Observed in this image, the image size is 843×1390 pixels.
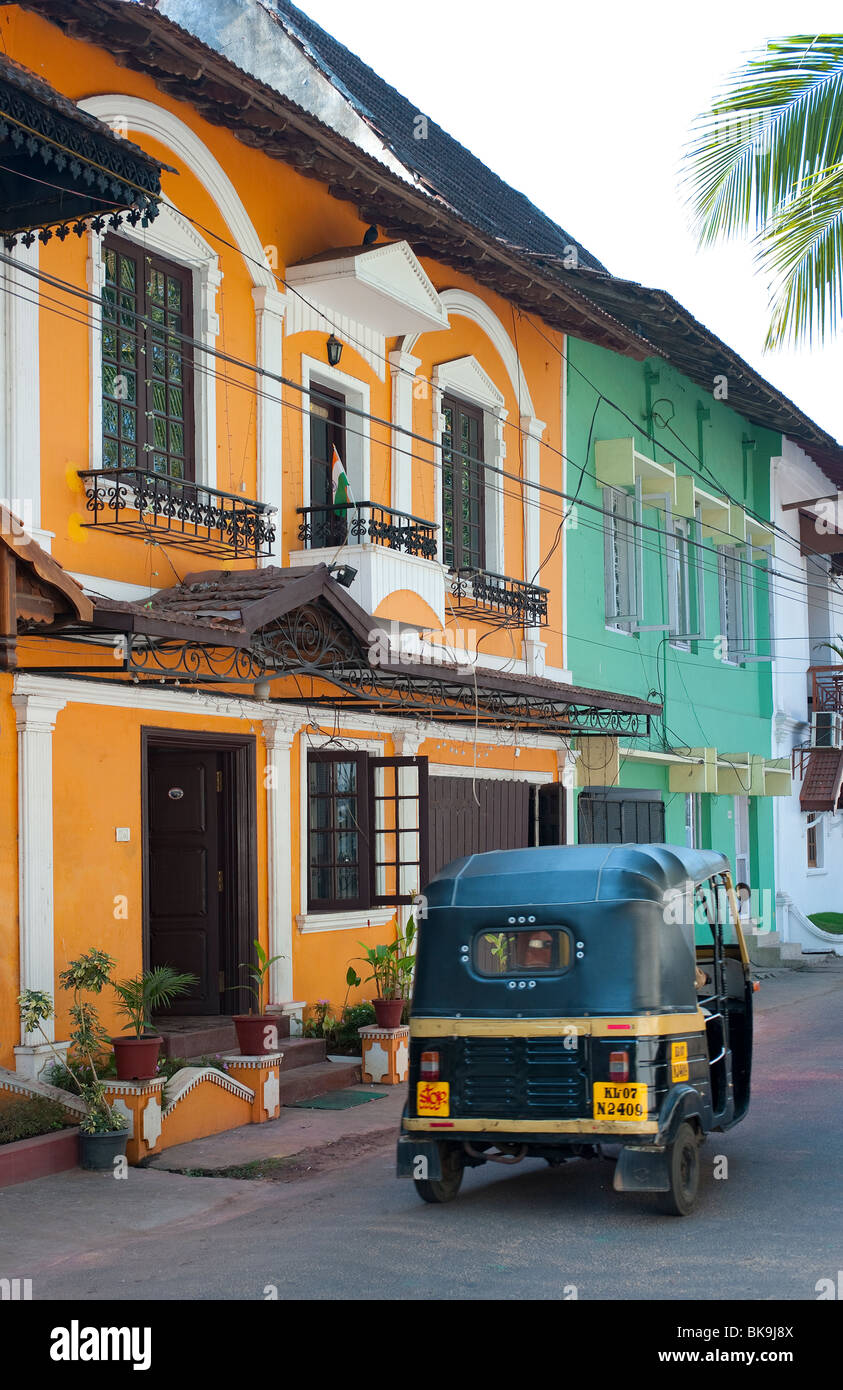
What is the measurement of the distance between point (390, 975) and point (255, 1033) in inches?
110

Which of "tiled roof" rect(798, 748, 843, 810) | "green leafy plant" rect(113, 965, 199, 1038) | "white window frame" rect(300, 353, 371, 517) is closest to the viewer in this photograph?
"green leafy plant" rect(113, 965, 199, 1038)

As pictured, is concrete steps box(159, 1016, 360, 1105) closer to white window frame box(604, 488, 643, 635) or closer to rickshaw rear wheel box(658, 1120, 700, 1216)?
rickshaw rear wheel box(658, 1120, 700, 1216)

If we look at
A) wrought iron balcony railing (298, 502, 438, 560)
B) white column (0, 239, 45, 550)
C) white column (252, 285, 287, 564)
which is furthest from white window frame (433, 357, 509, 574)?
white column (0, 239, 45, 550)

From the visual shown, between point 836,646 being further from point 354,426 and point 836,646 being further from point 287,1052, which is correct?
point 287,1052

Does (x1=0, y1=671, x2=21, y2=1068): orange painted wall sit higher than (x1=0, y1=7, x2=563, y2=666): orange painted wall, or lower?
lower

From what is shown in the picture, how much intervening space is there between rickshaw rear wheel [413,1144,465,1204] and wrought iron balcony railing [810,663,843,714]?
69.2 ft

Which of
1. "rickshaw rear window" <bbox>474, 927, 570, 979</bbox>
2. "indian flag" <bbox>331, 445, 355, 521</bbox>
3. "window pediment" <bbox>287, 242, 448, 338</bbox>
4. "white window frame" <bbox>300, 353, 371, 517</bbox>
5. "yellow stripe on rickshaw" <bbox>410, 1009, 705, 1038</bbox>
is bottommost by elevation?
"yellow stripe on rickshaw" <bbox>410, 1009, 705, 1038</bbox>

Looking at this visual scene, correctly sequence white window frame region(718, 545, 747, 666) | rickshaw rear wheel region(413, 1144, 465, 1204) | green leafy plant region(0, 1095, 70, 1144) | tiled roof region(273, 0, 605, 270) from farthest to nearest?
white window frame region(718, 545, 747, 666), tiled roof region(273, 0, 605, 270), green leafy plant region(0, 1095, 70, 1144), rickshaw rear wheel region(413, 1144, 465, 1204)

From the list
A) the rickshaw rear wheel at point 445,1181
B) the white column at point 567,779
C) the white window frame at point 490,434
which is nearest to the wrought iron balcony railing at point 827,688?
the white column at point 567,779

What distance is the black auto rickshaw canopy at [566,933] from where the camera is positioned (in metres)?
8.47

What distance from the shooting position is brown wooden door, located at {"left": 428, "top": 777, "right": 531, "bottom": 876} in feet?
53.6

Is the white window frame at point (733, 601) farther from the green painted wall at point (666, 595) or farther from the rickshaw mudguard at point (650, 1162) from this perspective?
the rickshaw mudguard at point (650, 1162)

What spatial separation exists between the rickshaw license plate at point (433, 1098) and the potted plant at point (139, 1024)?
2.42 m
